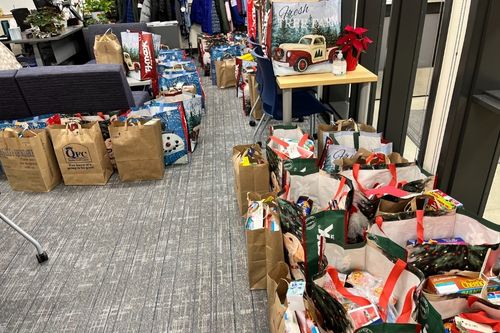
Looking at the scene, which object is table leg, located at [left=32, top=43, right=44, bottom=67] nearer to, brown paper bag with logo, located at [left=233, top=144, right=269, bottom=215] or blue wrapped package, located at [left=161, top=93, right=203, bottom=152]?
blue wrapped package, located at [left=161, top=93, right=203, bottom=152]

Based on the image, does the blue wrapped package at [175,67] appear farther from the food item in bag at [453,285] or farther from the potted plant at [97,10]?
the food item in bag at [453,285]

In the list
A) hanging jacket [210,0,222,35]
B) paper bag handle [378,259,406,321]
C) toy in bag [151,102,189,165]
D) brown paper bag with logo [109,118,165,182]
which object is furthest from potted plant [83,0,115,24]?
paper bag handle [378,259,406,321]

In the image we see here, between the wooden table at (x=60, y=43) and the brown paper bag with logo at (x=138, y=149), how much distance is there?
→ 262 cm

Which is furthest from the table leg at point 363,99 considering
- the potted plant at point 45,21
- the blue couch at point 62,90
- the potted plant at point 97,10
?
the potted plant at point 97,10

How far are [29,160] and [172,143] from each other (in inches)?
38.3

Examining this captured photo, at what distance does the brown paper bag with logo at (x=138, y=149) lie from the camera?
2477 millimetres

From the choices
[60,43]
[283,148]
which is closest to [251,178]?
[283,148]

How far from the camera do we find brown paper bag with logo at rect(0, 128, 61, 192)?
8.08 ft

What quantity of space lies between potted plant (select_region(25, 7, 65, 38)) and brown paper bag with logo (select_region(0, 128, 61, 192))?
242 centimetres

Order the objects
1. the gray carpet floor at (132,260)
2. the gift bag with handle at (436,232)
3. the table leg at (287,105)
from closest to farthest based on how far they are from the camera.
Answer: the gift bag with handle at (436,232), the gray carpet floor at (132,260), the table leg at (287,105)

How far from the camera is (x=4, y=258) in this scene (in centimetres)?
206

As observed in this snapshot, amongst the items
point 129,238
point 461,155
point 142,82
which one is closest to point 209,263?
point 129,238

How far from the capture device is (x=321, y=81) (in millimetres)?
2254

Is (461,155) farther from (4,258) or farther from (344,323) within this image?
(4,258)
